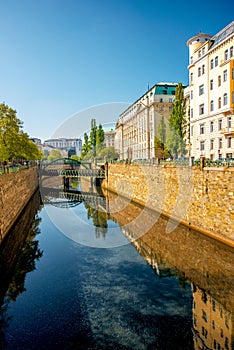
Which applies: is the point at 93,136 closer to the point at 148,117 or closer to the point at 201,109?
the point at 148,117

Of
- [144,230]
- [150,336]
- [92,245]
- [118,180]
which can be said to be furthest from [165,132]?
[150,336]

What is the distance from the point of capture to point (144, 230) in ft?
65.1

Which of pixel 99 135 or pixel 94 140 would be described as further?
pixel 94 140

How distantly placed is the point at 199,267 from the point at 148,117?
42233 millimetres

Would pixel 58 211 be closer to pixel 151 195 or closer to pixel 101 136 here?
pixel 151 195

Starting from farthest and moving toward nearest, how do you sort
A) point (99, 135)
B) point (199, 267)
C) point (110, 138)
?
point (110, 138)
point (99, 135)
point (199, 267)

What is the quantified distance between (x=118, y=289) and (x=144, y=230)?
29.4 feet

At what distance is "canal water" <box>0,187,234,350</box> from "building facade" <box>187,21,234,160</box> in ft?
45.6

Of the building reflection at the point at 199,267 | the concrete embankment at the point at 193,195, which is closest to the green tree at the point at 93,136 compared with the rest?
the concrete embankment at the point at 193,195

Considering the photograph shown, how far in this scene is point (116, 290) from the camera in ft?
36.2

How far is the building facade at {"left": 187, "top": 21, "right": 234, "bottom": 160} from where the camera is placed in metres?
25.7

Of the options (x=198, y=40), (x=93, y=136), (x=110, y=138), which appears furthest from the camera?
(x=110, y=138)

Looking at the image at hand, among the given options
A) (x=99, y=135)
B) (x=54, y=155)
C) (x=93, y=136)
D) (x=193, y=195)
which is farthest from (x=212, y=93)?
(x=54, y=155)

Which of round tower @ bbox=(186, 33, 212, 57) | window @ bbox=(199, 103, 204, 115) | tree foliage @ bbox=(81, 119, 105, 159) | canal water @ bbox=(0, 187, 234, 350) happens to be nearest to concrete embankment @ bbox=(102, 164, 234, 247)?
canal water @ bbox=(0, 187, 234, 350)
